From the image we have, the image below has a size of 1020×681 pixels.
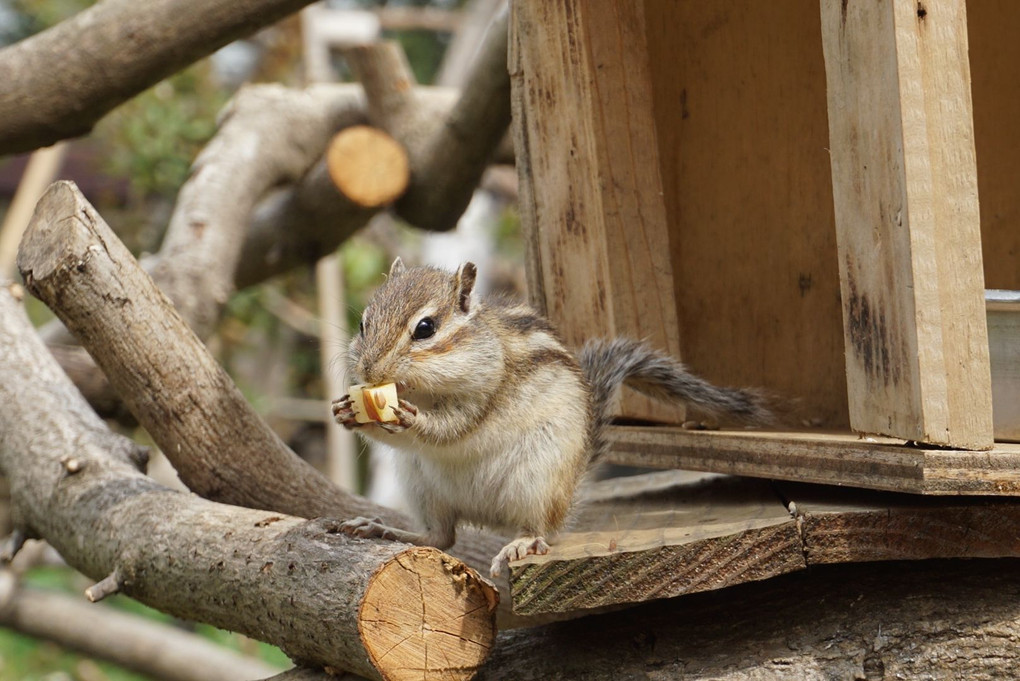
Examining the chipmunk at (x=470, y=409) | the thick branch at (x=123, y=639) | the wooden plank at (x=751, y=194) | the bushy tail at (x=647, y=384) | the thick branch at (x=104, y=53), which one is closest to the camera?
the chipmunk at (x=470, y=409)

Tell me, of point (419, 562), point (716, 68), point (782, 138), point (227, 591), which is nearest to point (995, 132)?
point (782, 138)

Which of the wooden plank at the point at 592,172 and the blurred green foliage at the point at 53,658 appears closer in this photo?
the wooden plank at the point at 592,172

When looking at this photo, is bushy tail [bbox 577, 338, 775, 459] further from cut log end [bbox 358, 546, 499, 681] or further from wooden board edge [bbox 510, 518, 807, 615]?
cut log end [bbox 358, 546, 499, 681]

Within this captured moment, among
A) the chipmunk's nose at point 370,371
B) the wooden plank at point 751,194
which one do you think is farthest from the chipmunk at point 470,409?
the wooden plank at point 751,194

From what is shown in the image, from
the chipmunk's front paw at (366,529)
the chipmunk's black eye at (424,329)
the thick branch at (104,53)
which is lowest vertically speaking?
the chipmunk's front paw at (366,529)

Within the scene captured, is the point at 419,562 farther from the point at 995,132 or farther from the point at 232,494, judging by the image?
the point at 995,132

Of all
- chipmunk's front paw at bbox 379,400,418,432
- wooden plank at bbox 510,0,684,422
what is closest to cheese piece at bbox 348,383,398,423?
chipmunk's front paw at bbox 379,400,418,432

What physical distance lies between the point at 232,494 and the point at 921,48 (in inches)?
66.1

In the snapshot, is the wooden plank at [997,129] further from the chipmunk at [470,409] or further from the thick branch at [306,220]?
the thick branch at [306,220]

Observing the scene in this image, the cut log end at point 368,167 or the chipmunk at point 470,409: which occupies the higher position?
the cut log end at point 368,167

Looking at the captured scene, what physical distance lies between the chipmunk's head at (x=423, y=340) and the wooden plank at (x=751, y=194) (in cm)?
91

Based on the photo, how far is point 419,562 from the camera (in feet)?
6.01

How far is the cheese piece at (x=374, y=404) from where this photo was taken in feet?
6.98

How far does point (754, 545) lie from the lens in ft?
6.55
